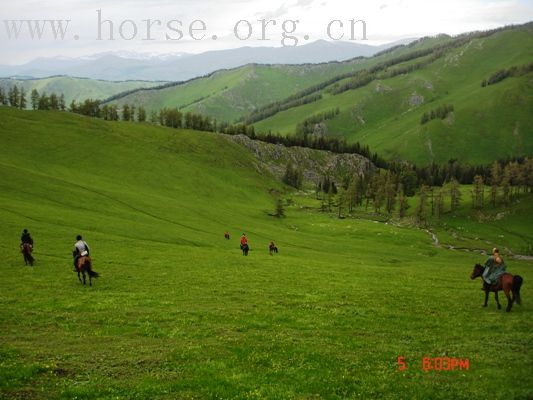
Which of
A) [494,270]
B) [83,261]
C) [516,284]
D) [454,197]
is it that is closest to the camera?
[516,284]

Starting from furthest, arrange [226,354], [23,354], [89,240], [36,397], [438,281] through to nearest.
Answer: [89,240], [438,281], [226,354], [23,354], [36,397]

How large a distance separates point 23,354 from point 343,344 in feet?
49.7

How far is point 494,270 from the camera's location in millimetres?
30453

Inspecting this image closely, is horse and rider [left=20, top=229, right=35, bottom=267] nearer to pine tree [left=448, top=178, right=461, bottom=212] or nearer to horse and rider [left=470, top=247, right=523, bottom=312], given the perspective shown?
horse and rider [left=470, top=247, right=523, bottom=312]

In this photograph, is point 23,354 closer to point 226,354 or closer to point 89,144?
point 226,354

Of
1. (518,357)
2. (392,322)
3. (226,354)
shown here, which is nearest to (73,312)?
(226,354)

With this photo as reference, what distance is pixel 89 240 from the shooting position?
56.3m

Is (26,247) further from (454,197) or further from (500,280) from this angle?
(454,197)

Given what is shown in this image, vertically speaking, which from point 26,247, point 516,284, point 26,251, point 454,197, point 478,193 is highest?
point 26,247

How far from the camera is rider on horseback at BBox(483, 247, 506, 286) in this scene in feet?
98.4
